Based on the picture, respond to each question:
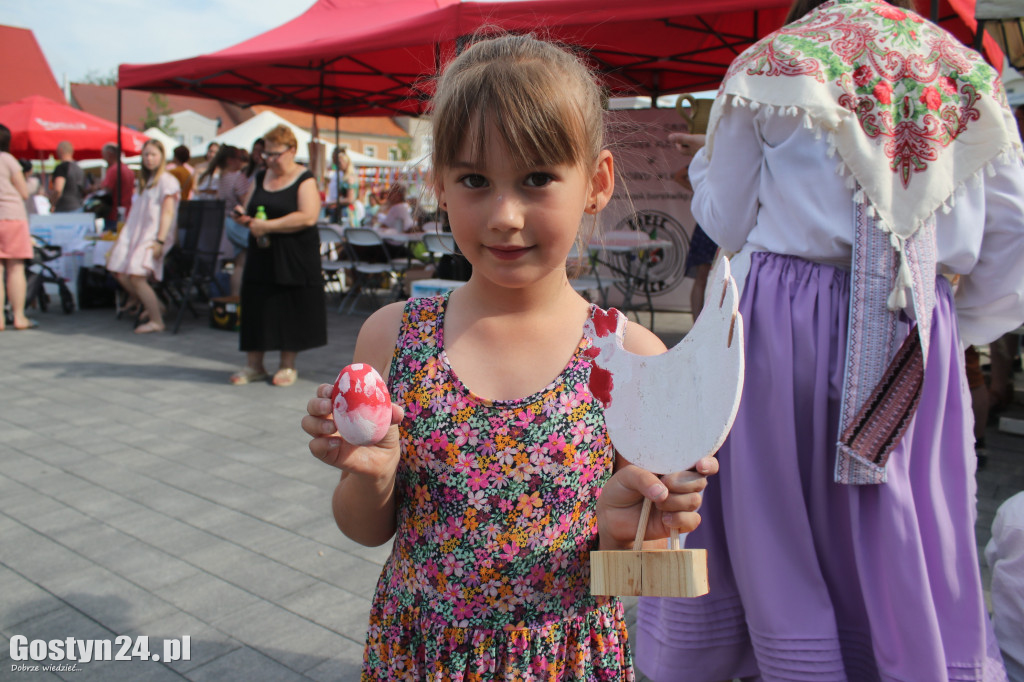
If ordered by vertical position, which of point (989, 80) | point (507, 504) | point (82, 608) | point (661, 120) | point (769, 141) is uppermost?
point (661, 120)

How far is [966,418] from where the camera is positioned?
1803 millimetres

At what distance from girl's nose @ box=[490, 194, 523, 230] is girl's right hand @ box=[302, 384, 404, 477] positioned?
30 cm

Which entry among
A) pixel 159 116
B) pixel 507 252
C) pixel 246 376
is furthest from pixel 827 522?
pixel 159 116

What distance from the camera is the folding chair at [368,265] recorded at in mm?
9258

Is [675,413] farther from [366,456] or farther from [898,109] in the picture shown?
[898,109]

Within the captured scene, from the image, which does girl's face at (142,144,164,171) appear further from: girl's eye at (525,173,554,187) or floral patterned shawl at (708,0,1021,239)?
girl's eye at (525,173,554,187)

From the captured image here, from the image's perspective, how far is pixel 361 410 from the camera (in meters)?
1.04

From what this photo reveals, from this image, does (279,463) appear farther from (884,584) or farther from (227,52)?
(227,52)

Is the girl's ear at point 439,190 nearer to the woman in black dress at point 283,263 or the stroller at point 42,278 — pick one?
the woman in black dress at point 283,263

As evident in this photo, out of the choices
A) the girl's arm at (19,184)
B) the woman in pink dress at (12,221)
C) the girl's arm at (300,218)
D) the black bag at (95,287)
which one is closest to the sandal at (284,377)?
the girl's arm at (300,218)

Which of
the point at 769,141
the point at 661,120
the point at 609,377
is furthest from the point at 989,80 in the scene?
the point at 661,120

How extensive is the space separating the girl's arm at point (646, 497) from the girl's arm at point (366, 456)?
327 millimetres

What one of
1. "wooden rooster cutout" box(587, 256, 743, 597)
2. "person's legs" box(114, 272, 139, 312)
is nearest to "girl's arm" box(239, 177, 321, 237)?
"person's legs" box(114, 272, 139, 312)

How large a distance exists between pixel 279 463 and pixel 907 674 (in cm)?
323
